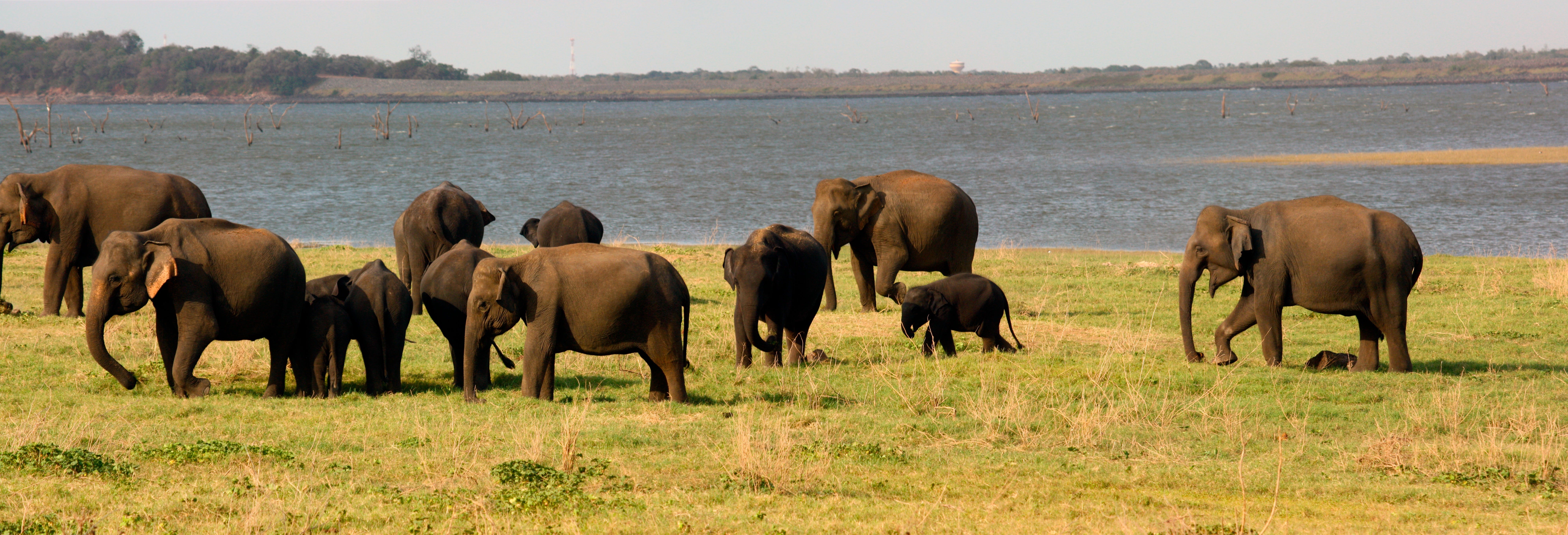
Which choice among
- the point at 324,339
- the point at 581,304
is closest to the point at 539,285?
the point at 581,304

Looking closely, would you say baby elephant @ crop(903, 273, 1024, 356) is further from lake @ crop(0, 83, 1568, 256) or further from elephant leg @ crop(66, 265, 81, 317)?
lake @ crop(0, 83, 1568, 256)

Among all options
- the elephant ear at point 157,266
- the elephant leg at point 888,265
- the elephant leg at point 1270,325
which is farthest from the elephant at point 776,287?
the elephant ear at point 157,266

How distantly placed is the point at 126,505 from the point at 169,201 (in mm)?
9260

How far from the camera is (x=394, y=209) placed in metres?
49.0

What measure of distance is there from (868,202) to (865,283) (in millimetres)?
1197

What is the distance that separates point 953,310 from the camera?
13445mm

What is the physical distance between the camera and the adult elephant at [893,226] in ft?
54.5

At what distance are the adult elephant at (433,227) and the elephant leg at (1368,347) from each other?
10006 mm

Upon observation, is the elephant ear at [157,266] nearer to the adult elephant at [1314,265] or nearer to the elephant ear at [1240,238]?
the adult elephant at [1314,265]

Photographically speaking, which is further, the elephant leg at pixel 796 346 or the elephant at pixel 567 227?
the elephant at pixel 567 227

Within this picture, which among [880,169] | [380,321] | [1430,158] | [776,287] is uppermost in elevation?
[776,287]

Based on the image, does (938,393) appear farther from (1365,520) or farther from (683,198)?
(683,198)

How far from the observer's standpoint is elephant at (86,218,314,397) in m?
10.2

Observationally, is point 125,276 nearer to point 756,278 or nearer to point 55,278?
point 756,278
